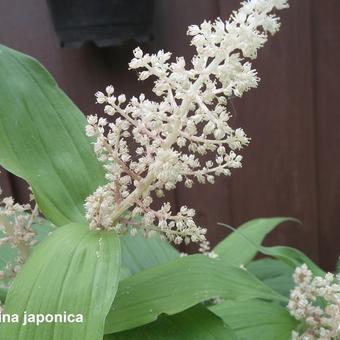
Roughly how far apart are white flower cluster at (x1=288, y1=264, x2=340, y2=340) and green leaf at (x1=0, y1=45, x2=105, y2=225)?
386mm

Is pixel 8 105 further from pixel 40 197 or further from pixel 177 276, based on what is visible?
pixel 177 276

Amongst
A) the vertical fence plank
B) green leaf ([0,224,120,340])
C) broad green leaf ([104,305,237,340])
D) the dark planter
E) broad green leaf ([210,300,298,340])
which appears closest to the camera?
green leaf ([0,224,120,340])

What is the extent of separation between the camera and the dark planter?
137 centimetres

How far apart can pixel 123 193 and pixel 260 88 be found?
1.20m

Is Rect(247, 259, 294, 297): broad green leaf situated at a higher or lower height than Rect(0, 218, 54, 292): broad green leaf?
lower

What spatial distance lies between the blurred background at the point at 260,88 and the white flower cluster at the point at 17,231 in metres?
0.77

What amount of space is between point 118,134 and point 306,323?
0.45 meters

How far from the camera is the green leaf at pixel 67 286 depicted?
554 millimetres

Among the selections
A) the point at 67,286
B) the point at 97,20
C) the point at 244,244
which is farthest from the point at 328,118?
the point at 67,286

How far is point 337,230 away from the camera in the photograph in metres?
1.96

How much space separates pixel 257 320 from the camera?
833 millimetres

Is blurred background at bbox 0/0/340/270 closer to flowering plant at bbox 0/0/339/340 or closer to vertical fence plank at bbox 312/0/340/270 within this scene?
vertical fence plank at bbox 312/0/340/270

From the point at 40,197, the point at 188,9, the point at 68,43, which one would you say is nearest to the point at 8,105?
the point at 40,197

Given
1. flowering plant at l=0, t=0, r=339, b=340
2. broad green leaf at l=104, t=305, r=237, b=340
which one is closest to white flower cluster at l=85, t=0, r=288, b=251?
flowering plant at l=0, t=0, r=339, b=340
